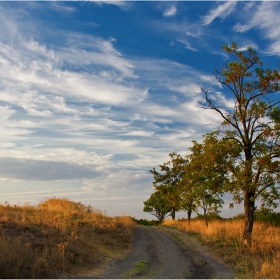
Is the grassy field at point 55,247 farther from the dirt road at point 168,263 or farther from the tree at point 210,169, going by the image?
the tree at point 210,169

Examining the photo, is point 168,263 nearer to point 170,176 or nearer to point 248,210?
point 248,210

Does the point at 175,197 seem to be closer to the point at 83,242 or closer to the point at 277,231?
the point at 277,231

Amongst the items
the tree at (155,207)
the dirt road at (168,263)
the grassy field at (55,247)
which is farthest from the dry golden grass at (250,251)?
the tree at (155,207)

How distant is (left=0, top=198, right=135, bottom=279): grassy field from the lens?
11508 millimetres

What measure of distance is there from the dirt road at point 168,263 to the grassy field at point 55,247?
3.02ft

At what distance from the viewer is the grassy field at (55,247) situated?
11508 mm

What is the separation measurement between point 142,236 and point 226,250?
8.74 metres

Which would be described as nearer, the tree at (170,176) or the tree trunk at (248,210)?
the tree trunk at (248,210)

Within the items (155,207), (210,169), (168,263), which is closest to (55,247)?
(168,263)

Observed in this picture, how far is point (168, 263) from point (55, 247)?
601 cm

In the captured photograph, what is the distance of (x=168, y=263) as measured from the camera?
52.1 ft

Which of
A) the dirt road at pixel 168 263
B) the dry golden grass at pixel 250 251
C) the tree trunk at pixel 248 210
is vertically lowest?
the dirt road at pixel 168 263

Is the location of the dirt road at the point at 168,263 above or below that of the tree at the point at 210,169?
below

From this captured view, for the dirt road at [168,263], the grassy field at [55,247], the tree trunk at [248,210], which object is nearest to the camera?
the grassy field at [55,247]
